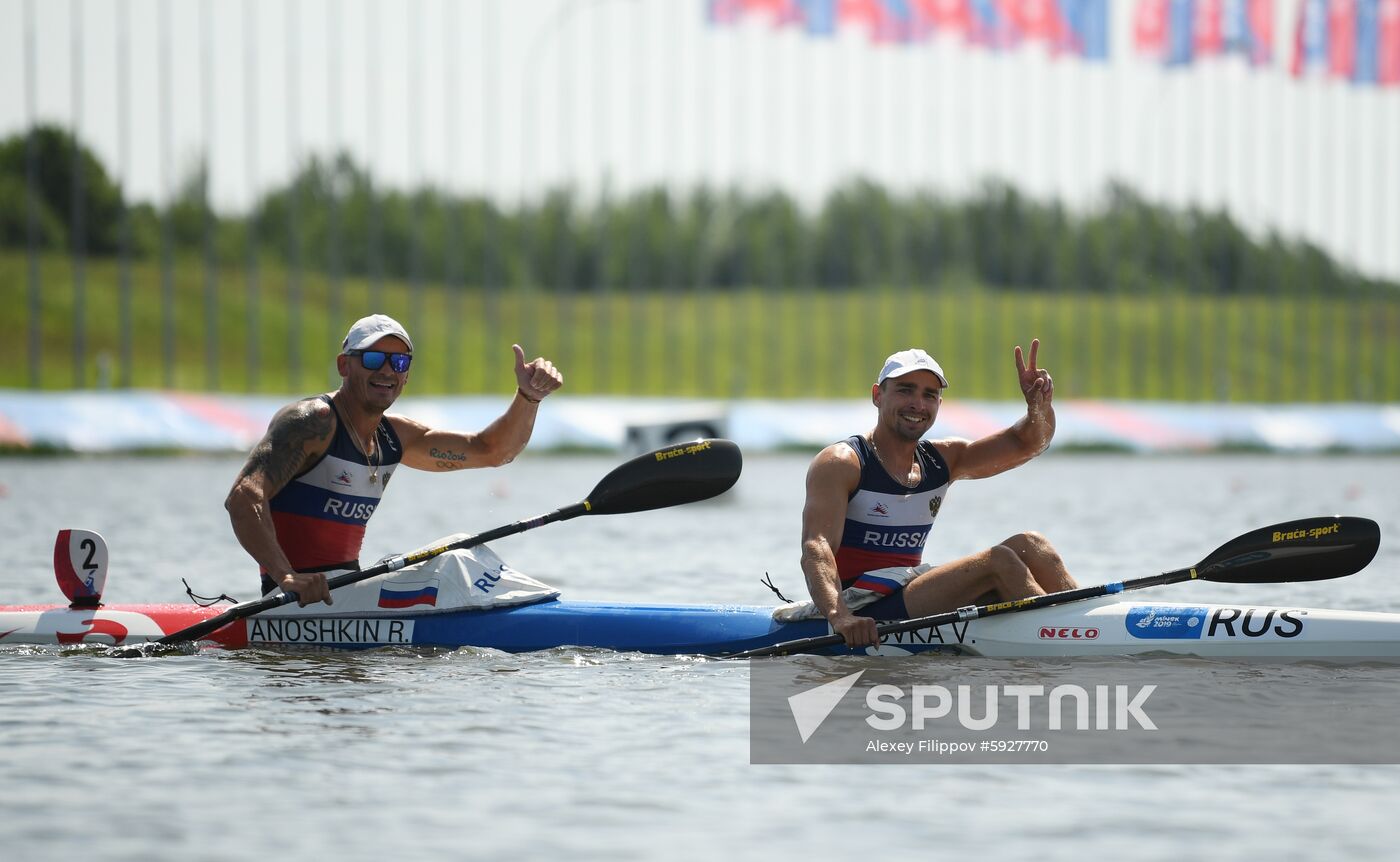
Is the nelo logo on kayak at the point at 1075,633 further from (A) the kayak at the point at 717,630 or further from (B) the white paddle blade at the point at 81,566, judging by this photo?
(B) the white paddle blade at the point at 81,566

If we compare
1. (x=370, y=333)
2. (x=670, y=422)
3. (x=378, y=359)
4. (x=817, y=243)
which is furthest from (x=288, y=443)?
(x=817, y=243)

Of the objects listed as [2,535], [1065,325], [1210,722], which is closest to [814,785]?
[1210,722]

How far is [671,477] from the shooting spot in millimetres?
10547

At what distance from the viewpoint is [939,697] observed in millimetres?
8383

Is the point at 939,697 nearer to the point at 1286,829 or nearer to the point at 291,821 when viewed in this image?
→ the point at 1286,829

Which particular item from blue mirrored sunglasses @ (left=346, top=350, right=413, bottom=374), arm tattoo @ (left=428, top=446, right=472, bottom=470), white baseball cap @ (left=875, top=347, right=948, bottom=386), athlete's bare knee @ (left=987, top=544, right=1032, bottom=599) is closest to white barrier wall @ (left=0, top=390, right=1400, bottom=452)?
arm tattoo @ (left=428, top=446, right=472, bottom=470)

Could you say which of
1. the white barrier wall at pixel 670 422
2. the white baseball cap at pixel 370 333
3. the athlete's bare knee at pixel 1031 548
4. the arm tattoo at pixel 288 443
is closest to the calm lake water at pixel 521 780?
the athlete's bare knee at pixel 1031 548

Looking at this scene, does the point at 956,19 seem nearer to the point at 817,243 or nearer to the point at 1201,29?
the point at 1201,29

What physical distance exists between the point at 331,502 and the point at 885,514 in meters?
3.04

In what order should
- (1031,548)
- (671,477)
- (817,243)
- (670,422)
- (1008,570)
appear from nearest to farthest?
(1008,570)
(1031,548)
(671,477)
(670,422)
(817,243)

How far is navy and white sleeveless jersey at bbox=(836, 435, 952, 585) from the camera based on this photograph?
9188 mm

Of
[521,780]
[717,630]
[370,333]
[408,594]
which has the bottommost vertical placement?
[521,780]

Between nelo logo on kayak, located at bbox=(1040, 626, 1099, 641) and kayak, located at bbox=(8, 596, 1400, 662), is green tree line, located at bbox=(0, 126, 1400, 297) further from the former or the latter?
nelo logo on kayak, located at bbox=(1040, 626, 1099, 641)

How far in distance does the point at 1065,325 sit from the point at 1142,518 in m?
59.4
